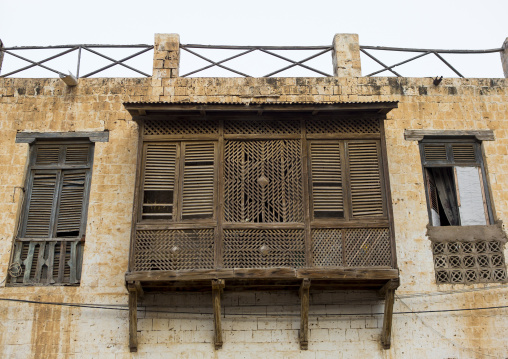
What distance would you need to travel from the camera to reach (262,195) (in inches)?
379

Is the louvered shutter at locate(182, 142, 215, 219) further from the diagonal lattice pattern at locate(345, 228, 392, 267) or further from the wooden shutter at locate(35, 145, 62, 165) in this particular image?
the wooden shutter at locate(35, 145, 62, 165)

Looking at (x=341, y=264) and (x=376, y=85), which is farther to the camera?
(x=376, y=85)

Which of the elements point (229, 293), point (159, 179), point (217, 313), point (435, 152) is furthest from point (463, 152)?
point (159, 179)

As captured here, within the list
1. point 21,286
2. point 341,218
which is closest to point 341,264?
point 341,218

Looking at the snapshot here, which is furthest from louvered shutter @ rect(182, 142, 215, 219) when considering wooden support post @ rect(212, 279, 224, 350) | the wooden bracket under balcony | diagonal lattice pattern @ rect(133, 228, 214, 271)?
the wooden bracket under balcony

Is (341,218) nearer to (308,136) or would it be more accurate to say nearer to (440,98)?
(308,136)

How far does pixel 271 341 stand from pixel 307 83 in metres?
4.74

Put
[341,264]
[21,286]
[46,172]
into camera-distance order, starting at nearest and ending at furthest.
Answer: [341,264] < [21,286] < [46,172]

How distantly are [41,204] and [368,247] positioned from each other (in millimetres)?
5618

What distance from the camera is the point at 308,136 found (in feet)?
33.1

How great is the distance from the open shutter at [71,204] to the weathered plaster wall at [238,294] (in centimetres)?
34

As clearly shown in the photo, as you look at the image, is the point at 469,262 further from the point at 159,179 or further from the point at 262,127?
the point at 159,179

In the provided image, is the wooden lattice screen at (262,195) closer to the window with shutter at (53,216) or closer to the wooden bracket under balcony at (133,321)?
the wooden bracket under balcony at (133,321)

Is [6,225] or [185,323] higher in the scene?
[6,225]
